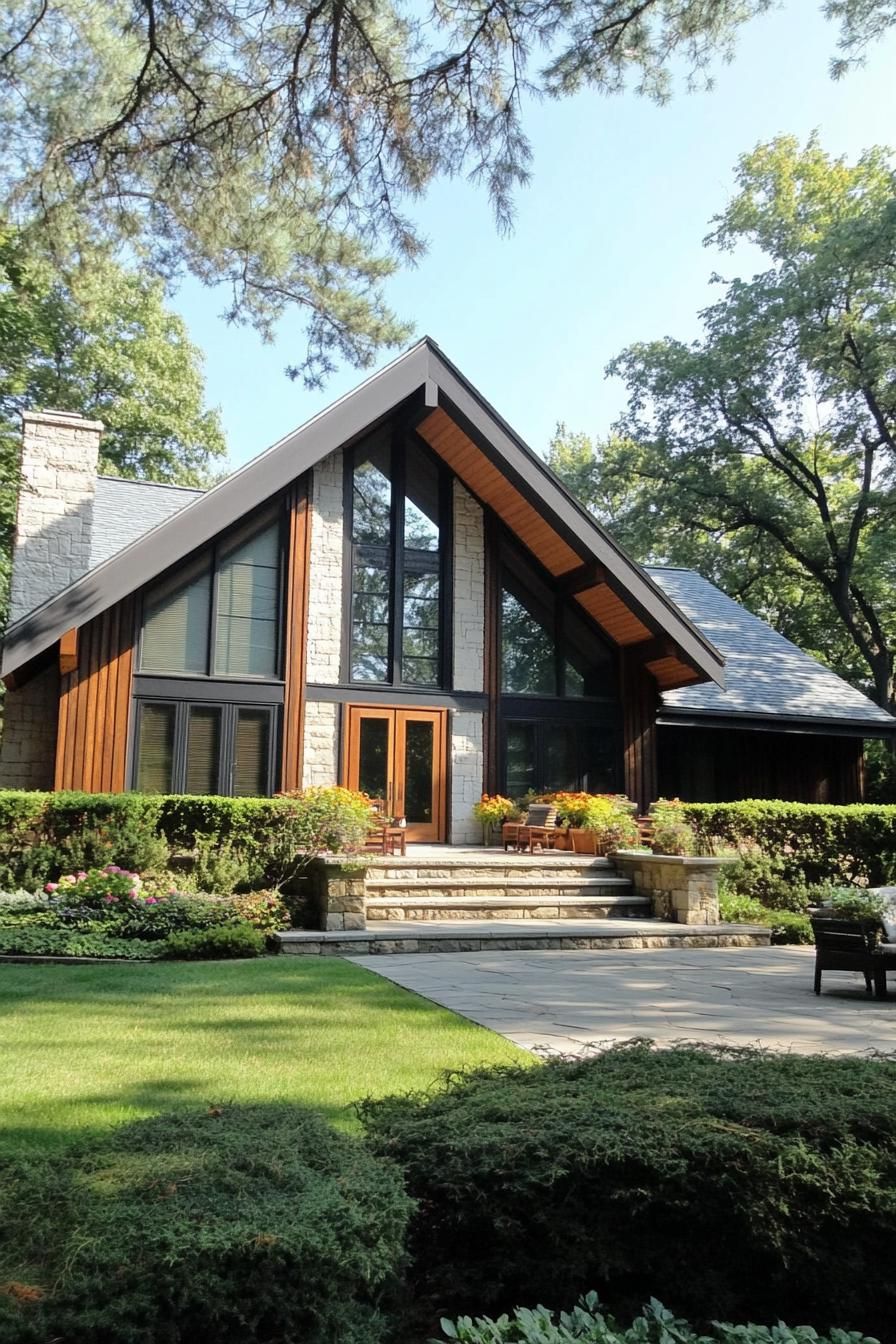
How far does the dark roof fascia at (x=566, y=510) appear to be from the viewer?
1473 centimetres

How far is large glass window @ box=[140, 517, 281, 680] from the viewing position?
14258mm

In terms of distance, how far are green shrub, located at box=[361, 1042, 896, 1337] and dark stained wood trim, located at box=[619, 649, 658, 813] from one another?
45.0 feet

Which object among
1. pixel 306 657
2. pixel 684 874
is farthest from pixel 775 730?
pixel 306 657

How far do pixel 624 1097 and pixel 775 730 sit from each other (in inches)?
574

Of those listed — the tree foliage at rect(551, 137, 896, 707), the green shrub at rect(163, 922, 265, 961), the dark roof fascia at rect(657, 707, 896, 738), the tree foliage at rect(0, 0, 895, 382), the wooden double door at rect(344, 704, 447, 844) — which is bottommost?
the green shrub at rect(163, 922, 265, 961)

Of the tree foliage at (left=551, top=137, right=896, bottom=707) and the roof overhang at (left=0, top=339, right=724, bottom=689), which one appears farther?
the tree foliage at (left=551, top=137, right=896, bottom=707)

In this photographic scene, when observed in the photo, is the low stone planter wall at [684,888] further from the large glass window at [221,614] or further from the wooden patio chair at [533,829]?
the large glass window at [221,614]

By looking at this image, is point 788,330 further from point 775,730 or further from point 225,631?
point 225,631

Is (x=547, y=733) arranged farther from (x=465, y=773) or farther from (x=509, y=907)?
(x=509, y=907)

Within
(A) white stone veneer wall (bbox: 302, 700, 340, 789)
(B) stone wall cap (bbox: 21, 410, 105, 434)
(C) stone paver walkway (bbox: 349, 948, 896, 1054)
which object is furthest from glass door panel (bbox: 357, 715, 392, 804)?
(B) stone wall cap (bbox: 21, 410, 105, 434)

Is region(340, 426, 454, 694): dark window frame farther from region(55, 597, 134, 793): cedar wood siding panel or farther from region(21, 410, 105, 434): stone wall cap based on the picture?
region(21, 410, 105, 434): stone wall cap

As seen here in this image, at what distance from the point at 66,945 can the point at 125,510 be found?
967cm

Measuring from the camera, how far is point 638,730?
16.6 m

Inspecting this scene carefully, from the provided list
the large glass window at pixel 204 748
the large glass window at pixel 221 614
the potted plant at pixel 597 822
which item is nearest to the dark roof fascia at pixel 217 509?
the large glass window at pixel 221 614
